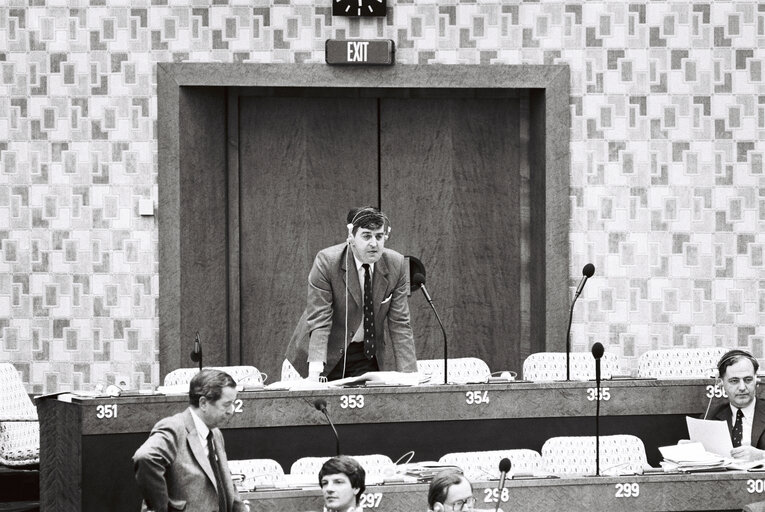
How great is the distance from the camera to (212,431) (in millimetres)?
4973

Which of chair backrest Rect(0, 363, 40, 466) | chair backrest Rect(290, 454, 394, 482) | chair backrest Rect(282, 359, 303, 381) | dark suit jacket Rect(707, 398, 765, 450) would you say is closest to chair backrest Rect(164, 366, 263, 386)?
chair backrest Rect(282, 359, 303, 381)

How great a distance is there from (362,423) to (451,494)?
51.6 inches

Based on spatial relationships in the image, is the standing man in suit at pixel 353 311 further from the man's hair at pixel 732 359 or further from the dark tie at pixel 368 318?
the man's hair at pixel 732 359

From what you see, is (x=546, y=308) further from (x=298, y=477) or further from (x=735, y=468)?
(x=298, y=477)

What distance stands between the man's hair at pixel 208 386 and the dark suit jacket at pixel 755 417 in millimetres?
2553

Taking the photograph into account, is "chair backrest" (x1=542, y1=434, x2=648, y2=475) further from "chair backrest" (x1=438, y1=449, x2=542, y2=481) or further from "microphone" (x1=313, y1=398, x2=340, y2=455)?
"microphone" (x1=313, y1=398, x2=340, y2=455)

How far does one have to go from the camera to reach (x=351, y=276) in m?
6.39

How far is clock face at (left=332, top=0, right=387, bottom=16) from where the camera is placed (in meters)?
8.20

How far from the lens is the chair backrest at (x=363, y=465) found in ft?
17.0

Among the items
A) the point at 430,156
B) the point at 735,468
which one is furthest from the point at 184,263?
the point at 735,468

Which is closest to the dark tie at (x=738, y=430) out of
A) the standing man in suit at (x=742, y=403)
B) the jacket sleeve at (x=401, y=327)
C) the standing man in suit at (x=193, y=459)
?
the standing man in suit at (x=742, y=403)

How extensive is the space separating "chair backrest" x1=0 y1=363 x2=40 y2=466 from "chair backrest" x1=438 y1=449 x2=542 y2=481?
2.64 m

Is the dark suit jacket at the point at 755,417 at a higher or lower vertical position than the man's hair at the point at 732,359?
lower

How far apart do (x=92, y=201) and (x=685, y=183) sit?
392 cm
